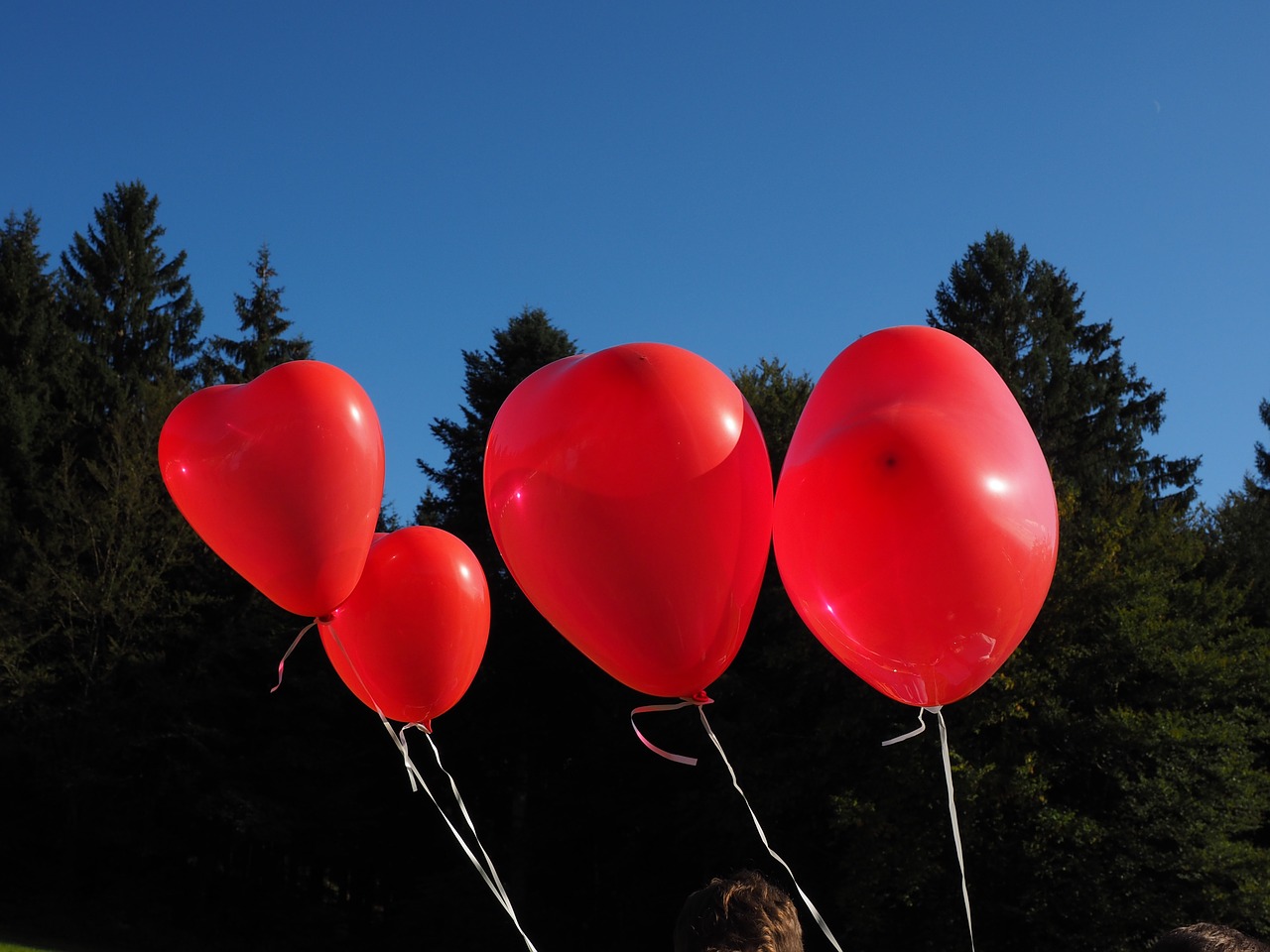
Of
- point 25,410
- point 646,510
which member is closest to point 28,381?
point 25,410

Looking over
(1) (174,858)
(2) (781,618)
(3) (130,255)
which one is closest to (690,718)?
(2) (781,618)

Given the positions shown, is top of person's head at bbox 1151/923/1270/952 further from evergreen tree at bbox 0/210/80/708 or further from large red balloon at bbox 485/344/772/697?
evergreen tree at bbox 0/210/80/708

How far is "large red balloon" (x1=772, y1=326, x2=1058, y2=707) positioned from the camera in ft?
8.60

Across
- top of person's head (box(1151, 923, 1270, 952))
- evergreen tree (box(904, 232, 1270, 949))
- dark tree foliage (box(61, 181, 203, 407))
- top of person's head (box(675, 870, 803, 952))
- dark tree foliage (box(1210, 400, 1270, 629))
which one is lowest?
top of person's head (box(675, 870, 803, 952))

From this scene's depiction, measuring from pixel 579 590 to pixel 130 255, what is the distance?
2847 centimetres

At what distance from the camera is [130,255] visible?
2773 cm

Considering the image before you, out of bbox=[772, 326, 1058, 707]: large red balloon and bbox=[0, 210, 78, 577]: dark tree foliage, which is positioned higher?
bbox=[0, 210, 78, 577]: dark tree foliage

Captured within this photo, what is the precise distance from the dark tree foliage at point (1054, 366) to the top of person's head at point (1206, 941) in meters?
23.0

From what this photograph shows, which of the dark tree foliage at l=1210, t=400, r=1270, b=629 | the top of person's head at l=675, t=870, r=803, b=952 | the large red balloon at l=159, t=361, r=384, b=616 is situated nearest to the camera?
the top of person's head at l=675, t=870, r=803, b=952

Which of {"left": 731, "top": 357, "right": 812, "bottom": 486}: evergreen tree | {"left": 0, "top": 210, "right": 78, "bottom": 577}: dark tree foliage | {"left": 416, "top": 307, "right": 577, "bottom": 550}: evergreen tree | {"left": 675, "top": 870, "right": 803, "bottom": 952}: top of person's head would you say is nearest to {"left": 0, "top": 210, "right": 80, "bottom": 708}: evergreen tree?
{"left": 0, "top": 210, "right": 78, "bottom": 577}: dark tree foliage

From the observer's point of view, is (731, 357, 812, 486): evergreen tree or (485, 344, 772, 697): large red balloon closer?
(485, 344, 772, 697): large red balloon

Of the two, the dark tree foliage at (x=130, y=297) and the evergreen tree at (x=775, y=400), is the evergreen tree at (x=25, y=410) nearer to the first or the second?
the dark tree foliage at (x=130, y=297)

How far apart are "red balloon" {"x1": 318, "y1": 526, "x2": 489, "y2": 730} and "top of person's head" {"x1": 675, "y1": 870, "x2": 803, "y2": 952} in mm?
2656

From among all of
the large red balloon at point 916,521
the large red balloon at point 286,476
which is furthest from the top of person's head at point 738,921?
the large red balloon at point 286,476
